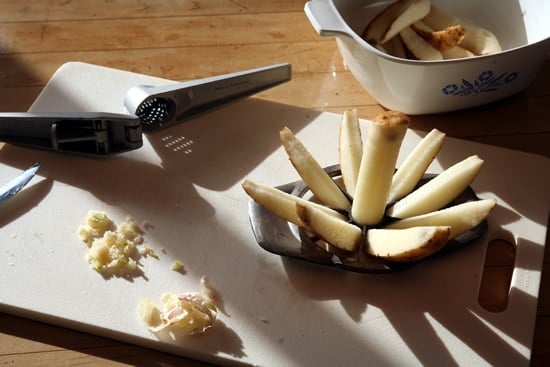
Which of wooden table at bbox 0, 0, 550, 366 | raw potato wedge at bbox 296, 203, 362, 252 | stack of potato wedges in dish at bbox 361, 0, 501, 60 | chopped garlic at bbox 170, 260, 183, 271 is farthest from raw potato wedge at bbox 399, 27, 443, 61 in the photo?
chopped garlic at bbox 170, 260, 183, 271

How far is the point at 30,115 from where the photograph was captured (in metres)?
0.98

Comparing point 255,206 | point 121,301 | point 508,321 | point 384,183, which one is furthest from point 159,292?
point 508,321

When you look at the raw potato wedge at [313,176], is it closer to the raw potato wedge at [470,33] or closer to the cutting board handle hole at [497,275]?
the cutting board handle hole at [497,275]

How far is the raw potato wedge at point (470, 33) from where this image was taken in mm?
1077

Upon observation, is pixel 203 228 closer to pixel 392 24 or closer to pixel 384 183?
pixel 384 183

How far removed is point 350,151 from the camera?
92 cm

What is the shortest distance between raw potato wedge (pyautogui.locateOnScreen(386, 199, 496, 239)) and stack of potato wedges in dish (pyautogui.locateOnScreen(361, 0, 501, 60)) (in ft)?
0.91

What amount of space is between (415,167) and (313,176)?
13cm

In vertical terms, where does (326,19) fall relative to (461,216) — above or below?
above

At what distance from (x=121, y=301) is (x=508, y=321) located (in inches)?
17.3

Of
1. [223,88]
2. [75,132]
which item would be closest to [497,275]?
[223,88]

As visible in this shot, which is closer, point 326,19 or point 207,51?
point 326,19

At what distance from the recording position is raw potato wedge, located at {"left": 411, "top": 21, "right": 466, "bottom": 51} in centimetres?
102

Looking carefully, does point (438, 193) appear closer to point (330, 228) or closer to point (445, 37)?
point (330, 228)
